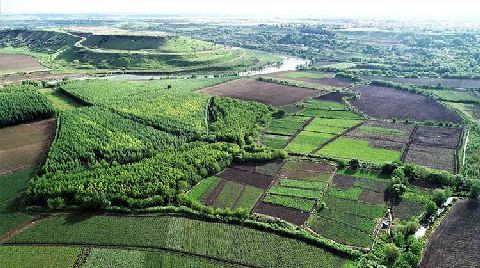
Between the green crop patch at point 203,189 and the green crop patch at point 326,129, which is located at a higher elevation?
the green crop patch at point 326,129

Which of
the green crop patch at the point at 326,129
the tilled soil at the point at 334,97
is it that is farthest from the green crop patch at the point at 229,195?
the tilled soil at the point at 334,97

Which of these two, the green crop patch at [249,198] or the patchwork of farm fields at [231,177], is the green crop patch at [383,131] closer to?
the patchwork of farm fields at [231,177]

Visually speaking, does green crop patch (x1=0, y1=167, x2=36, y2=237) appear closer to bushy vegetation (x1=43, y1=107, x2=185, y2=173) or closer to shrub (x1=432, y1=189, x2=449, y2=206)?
bushy vegetation (x1=43, y1=107, x2=185, y2=173)

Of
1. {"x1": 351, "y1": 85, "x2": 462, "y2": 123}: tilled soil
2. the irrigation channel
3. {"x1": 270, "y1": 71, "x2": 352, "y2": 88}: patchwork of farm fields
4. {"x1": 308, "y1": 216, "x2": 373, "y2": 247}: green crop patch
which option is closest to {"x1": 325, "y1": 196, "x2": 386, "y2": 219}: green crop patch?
{"x1": 308, "y1": 216, "x2": 373, "y2": 247}: green crop patch

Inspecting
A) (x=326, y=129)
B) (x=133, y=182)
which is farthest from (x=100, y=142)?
(x=326, y=129)

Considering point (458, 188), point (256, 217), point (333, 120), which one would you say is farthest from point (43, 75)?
point (458, 188)

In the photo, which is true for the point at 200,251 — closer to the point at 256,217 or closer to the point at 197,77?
the point at 256,217
